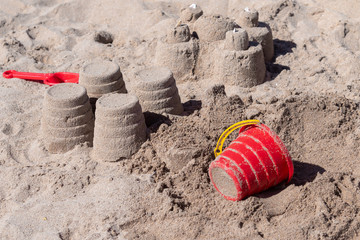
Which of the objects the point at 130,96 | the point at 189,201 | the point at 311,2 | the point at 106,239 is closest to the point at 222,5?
the point at 311,2

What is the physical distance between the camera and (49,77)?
17.0 feet

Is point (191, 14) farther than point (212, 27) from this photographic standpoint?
Yes

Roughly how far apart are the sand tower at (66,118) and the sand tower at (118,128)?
197 mm

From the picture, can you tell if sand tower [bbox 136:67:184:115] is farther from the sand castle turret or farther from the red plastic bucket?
the sand castle turret

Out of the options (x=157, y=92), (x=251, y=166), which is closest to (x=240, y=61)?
(x=157, y=92)

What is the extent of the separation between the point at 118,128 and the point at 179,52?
1.77 meters

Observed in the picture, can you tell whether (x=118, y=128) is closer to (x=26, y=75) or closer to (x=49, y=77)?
(x=49, y=77)

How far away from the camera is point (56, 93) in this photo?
3854mm

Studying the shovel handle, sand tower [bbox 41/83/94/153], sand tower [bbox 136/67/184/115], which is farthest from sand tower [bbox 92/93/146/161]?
the shovel handle

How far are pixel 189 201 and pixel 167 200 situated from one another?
0.53ft

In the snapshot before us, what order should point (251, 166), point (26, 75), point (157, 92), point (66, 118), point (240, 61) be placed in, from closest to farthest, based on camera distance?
point (251, 166)
point (66, 118)
point (157, 92)
point (240, 61)
point (26, 75)

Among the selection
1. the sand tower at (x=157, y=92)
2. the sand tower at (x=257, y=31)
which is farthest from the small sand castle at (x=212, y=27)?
the sand tower at (x=157, y=92)

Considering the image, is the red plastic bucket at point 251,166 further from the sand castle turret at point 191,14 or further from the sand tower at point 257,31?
the sand castle turret at point 191,14

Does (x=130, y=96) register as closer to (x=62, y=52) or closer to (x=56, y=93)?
(x=56, y=93)
